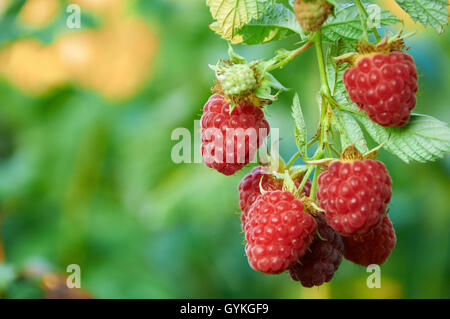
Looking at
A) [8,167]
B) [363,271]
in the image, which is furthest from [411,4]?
[8,167]

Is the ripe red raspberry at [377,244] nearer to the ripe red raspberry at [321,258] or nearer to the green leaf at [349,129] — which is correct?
the ripe red raspberry at [321,258]

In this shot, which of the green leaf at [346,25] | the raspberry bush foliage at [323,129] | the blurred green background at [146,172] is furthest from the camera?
the blurred green background at [146,172]

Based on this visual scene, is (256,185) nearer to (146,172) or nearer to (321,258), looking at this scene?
(321,258)

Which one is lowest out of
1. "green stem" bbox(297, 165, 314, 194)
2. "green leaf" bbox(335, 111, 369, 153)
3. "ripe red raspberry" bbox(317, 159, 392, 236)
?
"ripe red raspberry" bbox(317, 159, 392, 236)

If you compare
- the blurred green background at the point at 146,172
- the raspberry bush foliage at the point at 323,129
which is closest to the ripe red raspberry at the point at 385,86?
the raspberry bush foliage at the point at 323,129

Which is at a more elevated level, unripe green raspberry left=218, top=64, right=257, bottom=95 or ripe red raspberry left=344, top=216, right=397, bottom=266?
unripe green raspberry left=218, top=64, right=257, bottom=95

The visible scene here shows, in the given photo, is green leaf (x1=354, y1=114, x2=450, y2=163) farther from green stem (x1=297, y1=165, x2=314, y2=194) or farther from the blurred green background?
the blurred green background

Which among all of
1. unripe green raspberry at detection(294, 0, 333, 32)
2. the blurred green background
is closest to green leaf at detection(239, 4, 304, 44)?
unripe green raspberry at detection(294, 0, 333, 32)
